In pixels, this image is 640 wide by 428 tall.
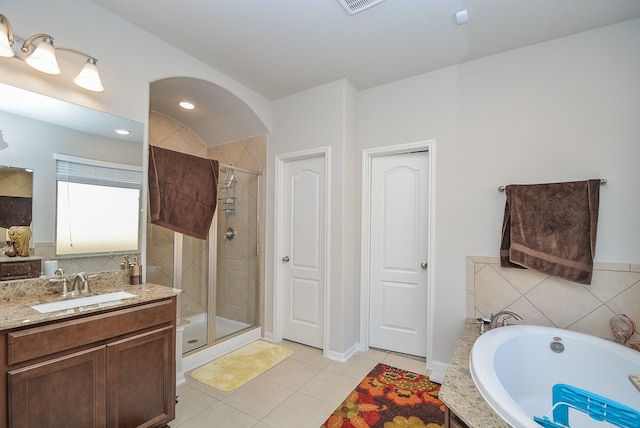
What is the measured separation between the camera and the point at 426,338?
110 inches

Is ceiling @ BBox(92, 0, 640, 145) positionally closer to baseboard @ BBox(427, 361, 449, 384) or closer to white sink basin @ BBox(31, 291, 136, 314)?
white sink basin @ BBox(31, 291, 136, 314)

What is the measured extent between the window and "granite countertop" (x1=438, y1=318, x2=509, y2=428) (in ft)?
7.12

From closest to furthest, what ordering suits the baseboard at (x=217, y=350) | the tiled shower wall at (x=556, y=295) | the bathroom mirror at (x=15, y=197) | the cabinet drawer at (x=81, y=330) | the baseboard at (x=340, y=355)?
the cabinet drawer at (x=81, y=330) < the bathroom mirror at (x=15, y=197) < the tiled shower wall at (x=556, y=295) < the baseboard at (x=217, y=350) < the baseboard at (x=340, y=355)

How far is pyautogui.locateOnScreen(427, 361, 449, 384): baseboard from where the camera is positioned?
242cm

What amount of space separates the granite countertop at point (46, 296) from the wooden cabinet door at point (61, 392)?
202 mm

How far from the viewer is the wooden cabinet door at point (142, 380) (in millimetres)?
1574

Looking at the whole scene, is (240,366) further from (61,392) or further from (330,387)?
(61,392)

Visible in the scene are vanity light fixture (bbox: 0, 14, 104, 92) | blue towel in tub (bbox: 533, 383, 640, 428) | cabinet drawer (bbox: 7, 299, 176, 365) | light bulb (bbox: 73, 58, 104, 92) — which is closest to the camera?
blue towel in tub (bbox: 533, 383, 640, 428)

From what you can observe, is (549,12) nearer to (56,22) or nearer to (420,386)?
(420,386)

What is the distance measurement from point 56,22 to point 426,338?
3598 millimetres

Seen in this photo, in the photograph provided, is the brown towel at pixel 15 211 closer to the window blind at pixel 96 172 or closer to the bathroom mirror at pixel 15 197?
the bathroom mirror at pixel 15 197

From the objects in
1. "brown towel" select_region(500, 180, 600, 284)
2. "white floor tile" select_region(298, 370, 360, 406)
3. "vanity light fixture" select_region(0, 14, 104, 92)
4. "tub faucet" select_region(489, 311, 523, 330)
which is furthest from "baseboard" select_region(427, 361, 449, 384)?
"vanity light fixture" select_region(0, 14, 104, 92)

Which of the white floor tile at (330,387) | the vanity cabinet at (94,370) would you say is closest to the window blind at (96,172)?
the vanity cabinet at (94,370)

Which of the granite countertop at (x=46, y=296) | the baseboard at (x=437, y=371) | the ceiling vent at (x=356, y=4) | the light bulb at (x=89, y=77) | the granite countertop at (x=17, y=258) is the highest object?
the ceiling vent at (x=356, y=4)
